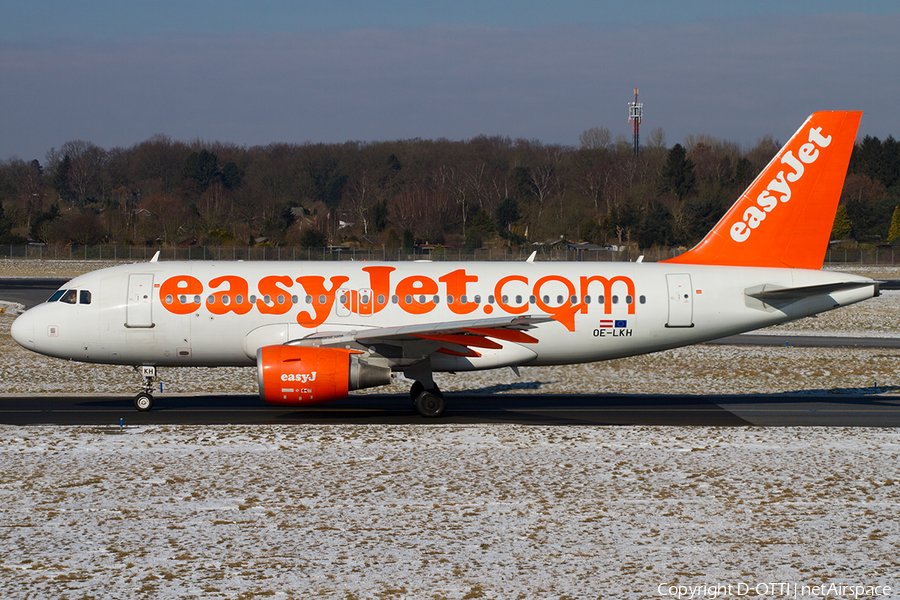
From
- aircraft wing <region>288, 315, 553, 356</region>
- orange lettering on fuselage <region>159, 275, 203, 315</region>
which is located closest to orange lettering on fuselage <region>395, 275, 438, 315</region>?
aircraft wing <region>288, 315, 553, 356</region>

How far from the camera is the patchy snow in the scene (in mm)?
11422

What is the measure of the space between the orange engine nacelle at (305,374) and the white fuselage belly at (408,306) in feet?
6.64

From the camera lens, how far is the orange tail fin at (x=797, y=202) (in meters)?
24.6

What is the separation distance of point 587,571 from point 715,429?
10715 mm

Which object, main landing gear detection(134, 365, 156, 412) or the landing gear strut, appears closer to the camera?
the landing gear strut

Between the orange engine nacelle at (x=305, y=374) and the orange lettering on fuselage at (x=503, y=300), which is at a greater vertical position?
the orange lettering on fuselage at (x=503, y=300)

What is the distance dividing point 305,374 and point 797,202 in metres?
15.4

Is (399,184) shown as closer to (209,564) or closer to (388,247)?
(388,247)

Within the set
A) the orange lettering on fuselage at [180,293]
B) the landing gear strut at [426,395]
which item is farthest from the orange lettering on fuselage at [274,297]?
the landing gear strut at [426,395]

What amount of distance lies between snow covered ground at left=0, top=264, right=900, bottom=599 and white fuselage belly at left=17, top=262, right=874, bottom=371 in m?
3.21

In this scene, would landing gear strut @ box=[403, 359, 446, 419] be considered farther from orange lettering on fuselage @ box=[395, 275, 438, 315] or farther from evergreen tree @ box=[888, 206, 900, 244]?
evergreen tree @ box=[888, 206, 900, 244]

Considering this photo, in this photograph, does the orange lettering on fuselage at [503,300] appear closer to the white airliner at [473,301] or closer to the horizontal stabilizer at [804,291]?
the white airliner at [473,301]

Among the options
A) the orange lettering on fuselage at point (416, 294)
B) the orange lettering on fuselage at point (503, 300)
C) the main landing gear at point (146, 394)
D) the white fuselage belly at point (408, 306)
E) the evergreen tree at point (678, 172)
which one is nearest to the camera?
the white fuselage belly at point (408, 306)

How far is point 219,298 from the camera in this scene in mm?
23031
